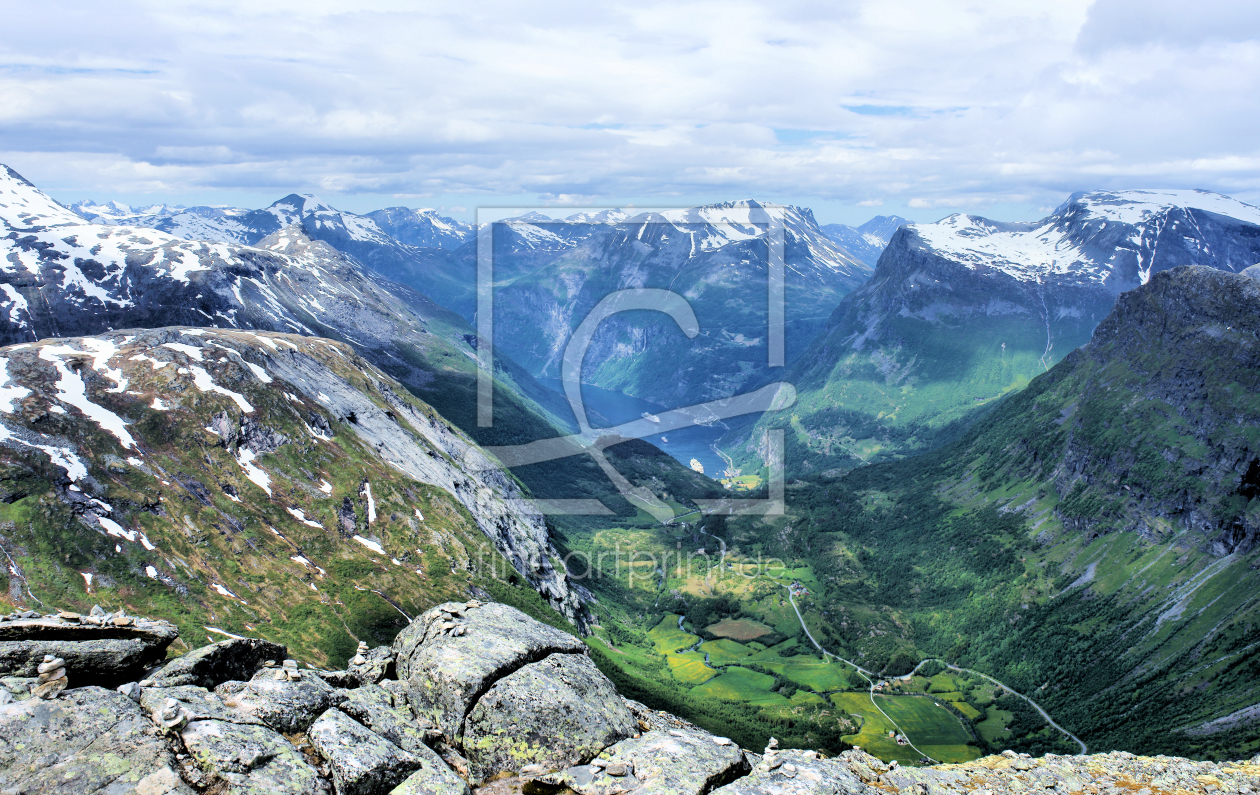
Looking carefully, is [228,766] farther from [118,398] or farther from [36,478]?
[118,398]

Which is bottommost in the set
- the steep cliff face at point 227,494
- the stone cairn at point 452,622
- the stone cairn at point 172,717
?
the steep cliff face at point 227,494

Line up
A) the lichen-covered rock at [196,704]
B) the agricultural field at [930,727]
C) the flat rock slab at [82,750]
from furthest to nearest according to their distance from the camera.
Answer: the agricultural field at [930,727], the lichen-covered rock at [196,704], the flat rock slab at [82,750]

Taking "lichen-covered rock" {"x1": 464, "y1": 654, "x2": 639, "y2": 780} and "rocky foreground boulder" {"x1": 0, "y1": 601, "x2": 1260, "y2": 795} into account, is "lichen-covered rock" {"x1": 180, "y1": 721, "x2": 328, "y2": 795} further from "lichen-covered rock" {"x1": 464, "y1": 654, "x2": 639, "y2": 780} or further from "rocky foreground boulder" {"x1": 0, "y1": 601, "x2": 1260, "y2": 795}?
"lichen-covered rock" {"x1": 464, "y1": 654, "x2": 639, "y2": 780}

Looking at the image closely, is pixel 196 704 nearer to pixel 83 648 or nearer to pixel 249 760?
pixel 249 760

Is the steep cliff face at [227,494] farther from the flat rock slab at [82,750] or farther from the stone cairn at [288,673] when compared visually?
the flat rock slab at [82,750]

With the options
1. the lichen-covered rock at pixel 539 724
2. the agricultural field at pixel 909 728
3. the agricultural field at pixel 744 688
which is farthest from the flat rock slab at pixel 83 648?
the agricultural field at pixel 744 688

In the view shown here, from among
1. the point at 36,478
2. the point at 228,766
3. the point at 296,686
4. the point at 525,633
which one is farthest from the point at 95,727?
the point at 36,478
